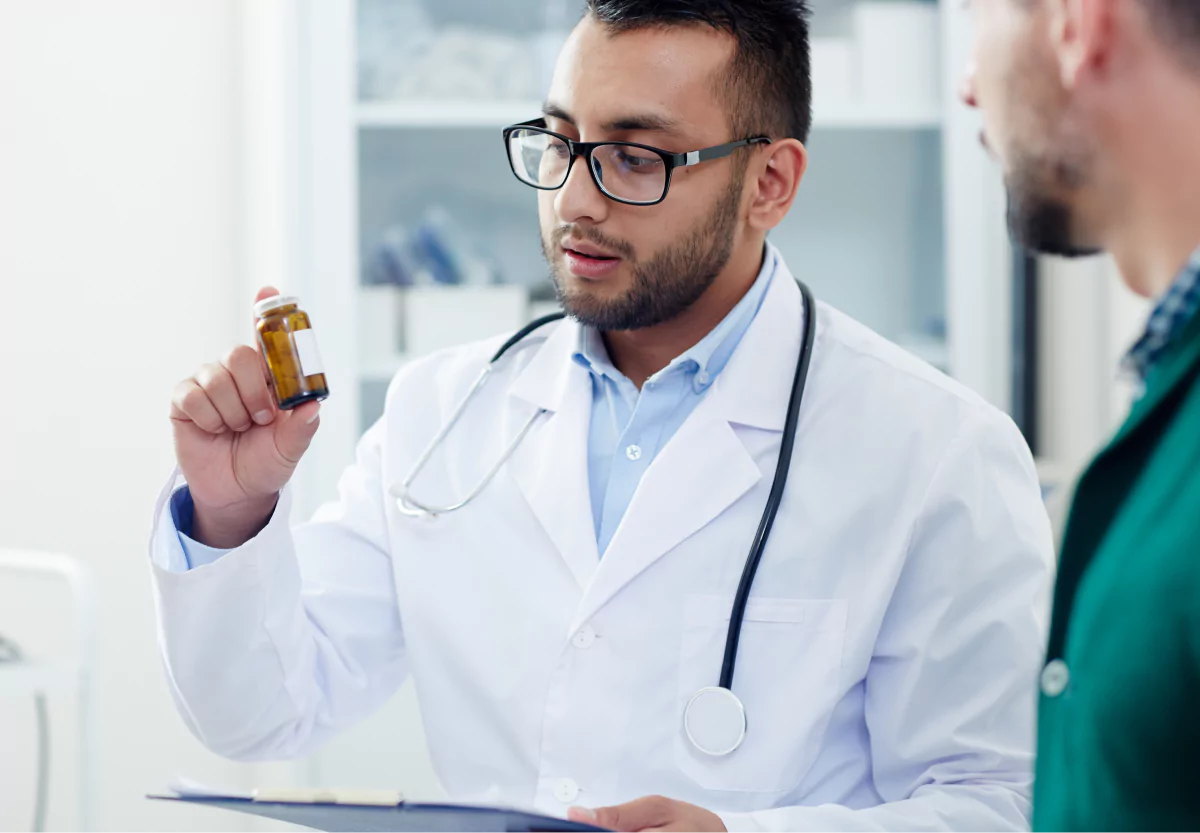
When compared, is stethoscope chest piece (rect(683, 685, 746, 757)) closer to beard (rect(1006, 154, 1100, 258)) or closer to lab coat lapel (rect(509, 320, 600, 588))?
lab coat lapel (rect(509, 320, 600, 588))

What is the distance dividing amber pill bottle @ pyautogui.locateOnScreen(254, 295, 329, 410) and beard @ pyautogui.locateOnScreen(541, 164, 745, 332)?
0.33 meters

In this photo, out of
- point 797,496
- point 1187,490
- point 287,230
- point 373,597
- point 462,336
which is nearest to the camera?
point 1187,490

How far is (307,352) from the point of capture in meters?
1.08

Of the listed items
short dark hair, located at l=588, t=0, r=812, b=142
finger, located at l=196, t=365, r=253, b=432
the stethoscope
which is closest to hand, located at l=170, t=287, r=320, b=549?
finger, located at l=196, t=365, r=253, b=432

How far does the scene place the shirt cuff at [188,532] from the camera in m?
1.22

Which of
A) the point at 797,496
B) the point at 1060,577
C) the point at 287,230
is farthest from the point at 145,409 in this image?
the point at 1060,577

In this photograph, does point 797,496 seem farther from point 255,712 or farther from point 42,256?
point 42,256

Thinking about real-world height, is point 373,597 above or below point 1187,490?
below

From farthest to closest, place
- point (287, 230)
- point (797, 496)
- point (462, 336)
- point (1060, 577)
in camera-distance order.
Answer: point (462, 336)
point (287, 230)
point (797, 496)
point (1060, 577)

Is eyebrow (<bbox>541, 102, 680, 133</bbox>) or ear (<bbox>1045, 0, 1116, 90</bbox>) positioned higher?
eyebrow (<bbox>541, 102, 680, 133</bbox>)

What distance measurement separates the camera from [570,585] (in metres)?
1.27

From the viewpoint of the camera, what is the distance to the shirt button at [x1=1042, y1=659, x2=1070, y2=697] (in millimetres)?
691

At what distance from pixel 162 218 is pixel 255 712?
1424 mm

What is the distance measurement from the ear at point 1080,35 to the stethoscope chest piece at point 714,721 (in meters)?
0.67
